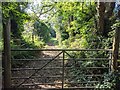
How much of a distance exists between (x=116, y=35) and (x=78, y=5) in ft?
12.2

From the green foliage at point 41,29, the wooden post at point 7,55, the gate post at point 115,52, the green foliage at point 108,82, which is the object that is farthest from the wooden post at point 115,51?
the green foliage at point 41,29

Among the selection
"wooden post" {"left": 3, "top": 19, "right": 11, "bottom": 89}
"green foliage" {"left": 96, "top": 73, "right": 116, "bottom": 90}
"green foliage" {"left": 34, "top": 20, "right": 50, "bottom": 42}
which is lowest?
"green foliage" {"left": 96, "top": 73, "right": 116, "bottom": 90}

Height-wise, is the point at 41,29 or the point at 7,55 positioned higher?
the point at 41,29

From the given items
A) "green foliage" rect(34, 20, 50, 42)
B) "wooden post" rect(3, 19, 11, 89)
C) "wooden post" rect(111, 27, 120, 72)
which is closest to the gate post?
"wooden post" rect(111, 27, 120, 72)

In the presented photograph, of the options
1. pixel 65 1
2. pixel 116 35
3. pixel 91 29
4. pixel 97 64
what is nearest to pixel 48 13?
pixel 65 1

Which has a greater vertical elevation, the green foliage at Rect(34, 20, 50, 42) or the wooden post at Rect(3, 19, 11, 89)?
the green foliage at Rect(34, 20, 50, 42)

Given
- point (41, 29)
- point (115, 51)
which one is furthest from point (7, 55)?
point (41, 29)

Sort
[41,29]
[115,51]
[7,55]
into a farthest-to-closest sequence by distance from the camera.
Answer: [41,29] < [115,51] < [7,55]

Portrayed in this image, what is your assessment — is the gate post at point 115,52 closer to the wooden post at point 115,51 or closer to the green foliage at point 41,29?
the wooden post at point 115,51

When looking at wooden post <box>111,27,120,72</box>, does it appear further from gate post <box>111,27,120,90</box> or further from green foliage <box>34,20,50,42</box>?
green foliage <box>34,20,50,42</box>

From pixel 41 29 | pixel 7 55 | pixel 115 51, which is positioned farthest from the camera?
pixel 41 29

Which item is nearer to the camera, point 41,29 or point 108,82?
point 108,82

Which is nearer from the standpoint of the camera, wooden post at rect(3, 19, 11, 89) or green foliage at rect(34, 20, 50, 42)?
wooden post at rect(3, 19, 11, 89)

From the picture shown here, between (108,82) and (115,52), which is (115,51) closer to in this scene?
(115,52)
